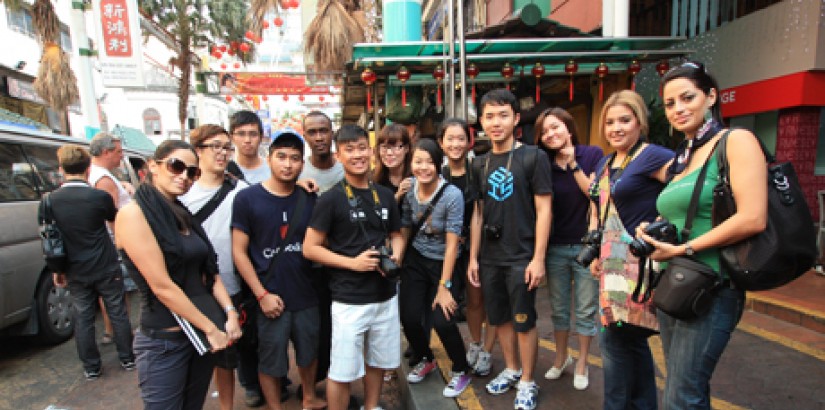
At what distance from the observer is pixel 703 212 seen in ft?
5.41

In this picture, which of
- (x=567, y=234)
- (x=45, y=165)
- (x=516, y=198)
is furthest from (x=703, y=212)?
(x=45, y=165)

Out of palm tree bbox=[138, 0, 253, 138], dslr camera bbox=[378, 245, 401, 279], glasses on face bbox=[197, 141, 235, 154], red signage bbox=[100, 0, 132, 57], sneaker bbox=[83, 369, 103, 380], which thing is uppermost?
palm tree bbox=[138, 0, 253, 138]

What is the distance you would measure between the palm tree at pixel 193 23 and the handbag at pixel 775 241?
15341 millimetres

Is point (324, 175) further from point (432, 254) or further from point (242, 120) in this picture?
point (432, 254)

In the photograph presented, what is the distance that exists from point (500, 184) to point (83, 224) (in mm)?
3553

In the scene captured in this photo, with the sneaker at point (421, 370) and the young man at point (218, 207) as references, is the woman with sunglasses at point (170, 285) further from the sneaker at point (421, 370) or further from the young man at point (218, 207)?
the sneaker at point (421, 370)

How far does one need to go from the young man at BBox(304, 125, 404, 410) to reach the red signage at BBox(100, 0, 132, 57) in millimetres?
6271

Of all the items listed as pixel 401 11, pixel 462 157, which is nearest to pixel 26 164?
pixel 462 157

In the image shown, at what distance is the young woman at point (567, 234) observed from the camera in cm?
277

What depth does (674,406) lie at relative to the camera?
1717 millimetres

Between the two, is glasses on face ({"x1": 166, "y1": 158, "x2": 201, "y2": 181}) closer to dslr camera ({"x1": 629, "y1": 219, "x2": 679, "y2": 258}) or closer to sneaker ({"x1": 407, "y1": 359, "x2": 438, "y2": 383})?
sneaker ({"x1": 407, "y1": 359, "x2": 438, "y2": 383})

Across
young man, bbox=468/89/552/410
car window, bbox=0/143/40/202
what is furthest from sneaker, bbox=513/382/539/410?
car window, bbox=0/143/40/202

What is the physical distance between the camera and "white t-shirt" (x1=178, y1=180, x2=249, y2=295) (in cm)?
266

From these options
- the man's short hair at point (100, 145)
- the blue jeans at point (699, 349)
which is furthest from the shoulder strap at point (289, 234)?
the man's short hair at point (100, 145)
